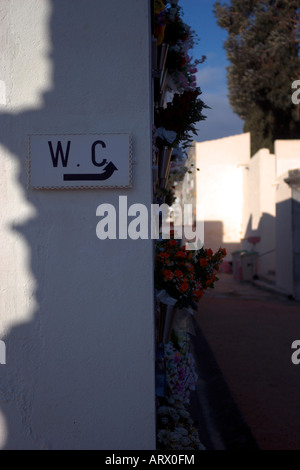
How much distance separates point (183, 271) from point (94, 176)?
124 cm

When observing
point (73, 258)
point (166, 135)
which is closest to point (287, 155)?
point (166, 135)

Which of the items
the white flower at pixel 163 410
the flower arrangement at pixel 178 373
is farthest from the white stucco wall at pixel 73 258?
the flower arrangement at pixel 178 373

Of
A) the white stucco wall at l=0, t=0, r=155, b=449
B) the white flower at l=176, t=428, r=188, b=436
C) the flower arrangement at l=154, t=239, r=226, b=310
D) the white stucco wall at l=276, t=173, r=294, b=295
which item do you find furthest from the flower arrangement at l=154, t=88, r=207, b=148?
the white stucco wall at l=276, t=173, r=294, b=295

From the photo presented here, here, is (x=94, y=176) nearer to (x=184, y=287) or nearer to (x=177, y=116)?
(x=184, y=287)

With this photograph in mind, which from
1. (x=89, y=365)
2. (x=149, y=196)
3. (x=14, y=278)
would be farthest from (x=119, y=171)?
(x=89, y=365)

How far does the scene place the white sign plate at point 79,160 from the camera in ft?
9.39

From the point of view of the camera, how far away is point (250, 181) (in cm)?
2400

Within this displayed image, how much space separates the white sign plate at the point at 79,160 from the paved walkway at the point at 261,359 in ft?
8.16

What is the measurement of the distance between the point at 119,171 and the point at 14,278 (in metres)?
0.84

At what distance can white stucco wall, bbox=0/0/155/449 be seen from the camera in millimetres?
2863

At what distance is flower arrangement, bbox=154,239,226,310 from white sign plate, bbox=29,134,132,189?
3.42ft

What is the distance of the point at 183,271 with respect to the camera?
3795mm

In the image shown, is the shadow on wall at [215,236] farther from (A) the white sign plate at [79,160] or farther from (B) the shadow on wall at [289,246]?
(A) the white sign plate at [79,160]

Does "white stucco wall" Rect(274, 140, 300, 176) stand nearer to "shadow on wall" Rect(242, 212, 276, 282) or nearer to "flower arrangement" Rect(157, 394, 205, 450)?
"shadow on wall" Rect(242, 212, 276, 282)
